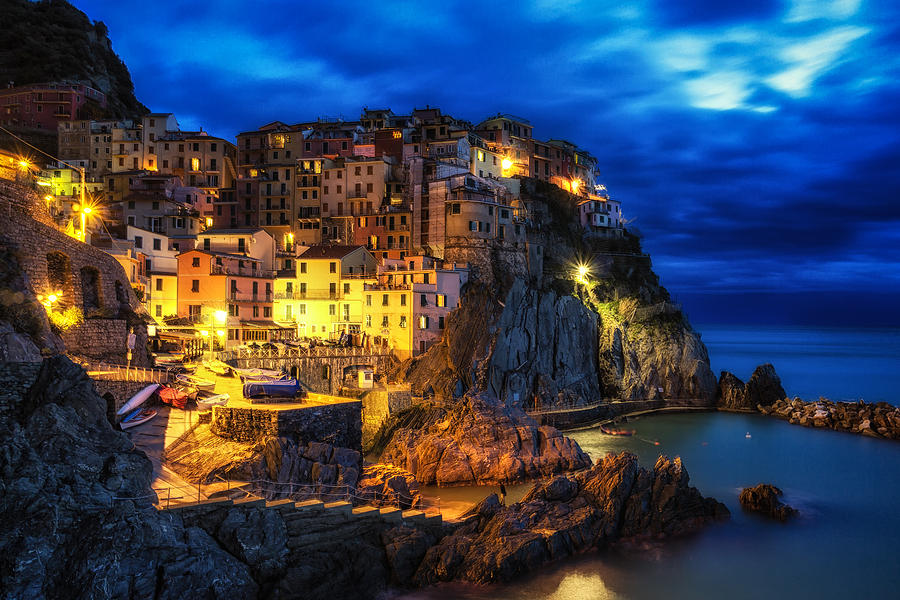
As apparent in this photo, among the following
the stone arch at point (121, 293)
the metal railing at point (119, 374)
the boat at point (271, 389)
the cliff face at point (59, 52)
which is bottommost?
the boat at point (271, 389)

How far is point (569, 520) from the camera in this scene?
24719 millimetres

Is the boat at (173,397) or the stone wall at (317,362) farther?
the stone wall at (317,362)

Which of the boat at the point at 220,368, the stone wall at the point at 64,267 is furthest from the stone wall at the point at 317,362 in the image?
the stone wall at the point at 64,267

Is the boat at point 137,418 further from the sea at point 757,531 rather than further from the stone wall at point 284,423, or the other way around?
the sea at point 757,531

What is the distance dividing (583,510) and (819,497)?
17.4 m

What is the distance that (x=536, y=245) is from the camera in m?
64.2

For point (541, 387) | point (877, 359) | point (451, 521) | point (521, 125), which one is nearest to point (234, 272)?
point (541, 387)

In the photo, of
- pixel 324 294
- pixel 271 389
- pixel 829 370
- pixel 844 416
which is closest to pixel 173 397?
pixel 271 389

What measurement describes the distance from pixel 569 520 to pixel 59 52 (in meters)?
92.6

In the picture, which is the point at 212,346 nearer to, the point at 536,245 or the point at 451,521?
the point at 451,521

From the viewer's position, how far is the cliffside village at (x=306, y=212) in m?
48.2

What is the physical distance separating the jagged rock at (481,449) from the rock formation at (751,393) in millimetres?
34430

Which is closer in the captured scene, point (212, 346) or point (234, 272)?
point (212, 346)

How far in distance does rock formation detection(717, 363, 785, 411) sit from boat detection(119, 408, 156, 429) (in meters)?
55.4
